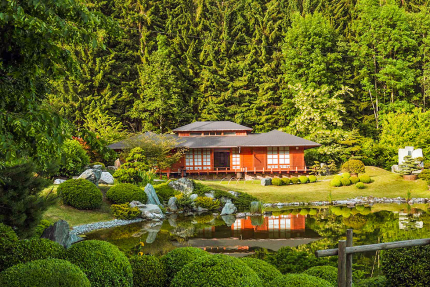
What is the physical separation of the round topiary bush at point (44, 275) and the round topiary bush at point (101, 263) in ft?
1.47

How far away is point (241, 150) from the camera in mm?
29594

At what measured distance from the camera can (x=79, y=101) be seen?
37.6 meters

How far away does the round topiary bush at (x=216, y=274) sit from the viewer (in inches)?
165

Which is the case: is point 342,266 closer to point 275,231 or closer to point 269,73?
point 275,231

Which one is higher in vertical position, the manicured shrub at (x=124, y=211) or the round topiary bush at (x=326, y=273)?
the round topiary bush at (x=326, y=273)

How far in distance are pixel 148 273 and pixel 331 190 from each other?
62.1ft

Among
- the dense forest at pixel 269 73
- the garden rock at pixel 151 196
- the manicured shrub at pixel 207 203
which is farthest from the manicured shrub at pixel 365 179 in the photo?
the garden rock at pixel 151 196

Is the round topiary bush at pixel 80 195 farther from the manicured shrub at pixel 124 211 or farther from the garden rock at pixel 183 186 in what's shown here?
the garden rock at pixel 183 186

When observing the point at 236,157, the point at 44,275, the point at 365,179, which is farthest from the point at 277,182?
the point at 44,275

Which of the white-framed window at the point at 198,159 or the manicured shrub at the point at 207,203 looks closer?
the manicured shrub at the point at 207,203

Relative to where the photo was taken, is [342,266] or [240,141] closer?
[342,266]

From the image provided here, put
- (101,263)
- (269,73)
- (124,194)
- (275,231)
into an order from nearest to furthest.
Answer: (101,263) → (275,231) → (124,194) → (269,73)

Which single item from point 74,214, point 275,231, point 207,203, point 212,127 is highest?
point 212,127

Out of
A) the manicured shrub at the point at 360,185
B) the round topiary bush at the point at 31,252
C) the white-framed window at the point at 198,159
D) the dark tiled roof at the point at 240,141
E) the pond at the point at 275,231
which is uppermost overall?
the dark tiled roof at the point at 240,141
